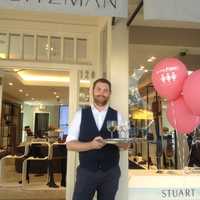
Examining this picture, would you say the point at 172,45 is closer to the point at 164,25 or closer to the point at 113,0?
the point at 164,25

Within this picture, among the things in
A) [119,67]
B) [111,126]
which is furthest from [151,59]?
[111,126]

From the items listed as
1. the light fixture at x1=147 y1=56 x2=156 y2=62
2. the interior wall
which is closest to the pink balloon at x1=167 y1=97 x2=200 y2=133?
the light fixture at x1=147 y1=56 x2=156 y2=62

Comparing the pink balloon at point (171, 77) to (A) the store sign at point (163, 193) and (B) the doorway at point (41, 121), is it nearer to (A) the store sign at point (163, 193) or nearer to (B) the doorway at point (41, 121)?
(A) the store sign at point (163, 193)

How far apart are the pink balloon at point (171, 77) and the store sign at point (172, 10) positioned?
35 cm

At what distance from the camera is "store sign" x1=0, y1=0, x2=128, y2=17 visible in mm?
2127

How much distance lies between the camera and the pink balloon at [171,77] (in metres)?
2.36

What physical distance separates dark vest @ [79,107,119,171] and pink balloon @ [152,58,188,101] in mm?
495

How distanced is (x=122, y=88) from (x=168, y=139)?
1.59m

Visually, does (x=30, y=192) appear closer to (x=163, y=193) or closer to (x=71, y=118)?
(x=71, y=118)

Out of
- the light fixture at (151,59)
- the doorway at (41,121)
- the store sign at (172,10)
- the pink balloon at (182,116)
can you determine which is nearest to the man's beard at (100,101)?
the pink balloon at (182,116)

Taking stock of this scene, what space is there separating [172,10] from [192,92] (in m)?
0.64

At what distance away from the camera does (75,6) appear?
7.16ft

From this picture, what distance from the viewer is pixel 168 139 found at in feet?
14.2

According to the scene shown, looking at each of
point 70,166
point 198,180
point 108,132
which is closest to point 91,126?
point 108,132
